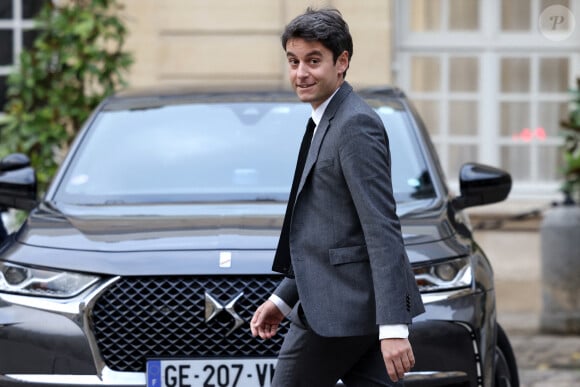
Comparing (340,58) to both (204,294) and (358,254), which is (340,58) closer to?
(358,254)

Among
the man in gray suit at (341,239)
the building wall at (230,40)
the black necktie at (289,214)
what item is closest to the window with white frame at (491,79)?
the building wall at (230,40)

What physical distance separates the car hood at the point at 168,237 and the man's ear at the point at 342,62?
136cm

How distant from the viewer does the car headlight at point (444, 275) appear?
17.5 feet

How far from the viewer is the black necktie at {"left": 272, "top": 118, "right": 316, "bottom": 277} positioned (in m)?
4.12

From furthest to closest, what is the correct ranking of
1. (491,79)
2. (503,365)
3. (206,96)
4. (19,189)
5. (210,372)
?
(491,79), (206,96), (19,189), (503,365), (210,372)

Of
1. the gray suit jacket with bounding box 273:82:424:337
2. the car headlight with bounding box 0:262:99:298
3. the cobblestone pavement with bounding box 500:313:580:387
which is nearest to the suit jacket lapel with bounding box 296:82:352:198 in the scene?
the gray suit jacket with bounding box 273:82:424:337

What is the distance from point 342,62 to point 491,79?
9.20 meters

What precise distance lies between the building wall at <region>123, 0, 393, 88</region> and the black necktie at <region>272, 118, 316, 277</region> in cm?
857

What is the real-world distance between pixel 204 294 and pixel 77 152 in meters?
1.62

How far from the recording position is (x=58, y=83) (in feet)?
32.7

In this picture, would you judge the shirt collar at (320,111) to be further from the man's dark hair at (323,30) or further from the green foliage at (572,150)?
the green foliage at (572,150)

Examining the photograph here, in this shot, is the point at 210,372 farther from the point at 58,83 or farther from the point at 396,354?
the point at 58,83

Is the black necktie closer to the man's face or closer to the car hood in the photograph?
the man's face

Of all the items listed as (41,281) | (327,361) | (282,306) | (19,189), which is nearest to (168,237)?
(41,281)
